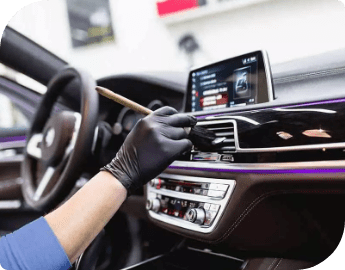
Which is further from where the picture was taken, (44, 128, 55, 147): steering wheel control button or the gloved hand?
(44, 128, 55, 147): steering wheel control button

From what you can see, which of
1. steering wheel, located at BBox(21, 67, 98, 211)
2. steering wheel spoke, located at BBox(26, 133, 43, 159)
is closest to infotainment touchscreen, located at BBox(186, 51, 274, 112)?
steering wheel, located at BBox(21, 67, 98, 211)

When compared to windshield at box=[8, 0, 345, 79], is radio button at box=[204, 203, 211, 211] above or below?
below

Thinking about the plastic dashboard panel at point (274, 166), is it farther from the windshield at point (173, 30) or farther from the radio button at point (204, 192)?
the windshield at point (173, 30)

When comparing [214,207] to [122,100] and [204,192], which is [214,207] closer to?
[204,192]

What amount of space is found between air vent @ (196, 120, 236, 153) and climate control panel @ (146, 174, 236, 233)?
8 cm

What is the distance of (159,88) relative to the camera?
1558 mm

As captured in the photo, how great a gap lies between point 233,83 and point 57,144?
2.45 ft

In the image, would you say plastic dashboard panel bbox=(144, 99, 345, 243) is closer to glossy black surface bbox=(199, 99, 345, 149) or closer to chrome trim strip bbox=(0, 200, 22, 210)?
glossy black surface bbox=(199, 99, 345, 149)

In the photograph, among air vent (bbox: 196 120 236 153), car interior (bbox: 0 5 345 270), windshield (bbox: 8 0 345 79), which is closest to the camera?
car interior (bbox: 0 5 345 270)

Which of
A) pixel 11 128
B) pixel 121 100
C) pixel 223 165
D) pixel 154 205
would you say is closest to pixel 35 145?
pixel 11 128

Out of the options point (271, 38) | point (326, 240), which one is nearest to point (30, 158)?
point (271, 38)

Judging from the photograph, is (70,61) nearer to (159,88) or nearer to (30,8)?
(30,8)

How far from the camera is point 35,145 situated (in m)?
1.64

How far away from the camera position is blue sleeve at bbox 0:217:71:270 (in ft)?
2.43
